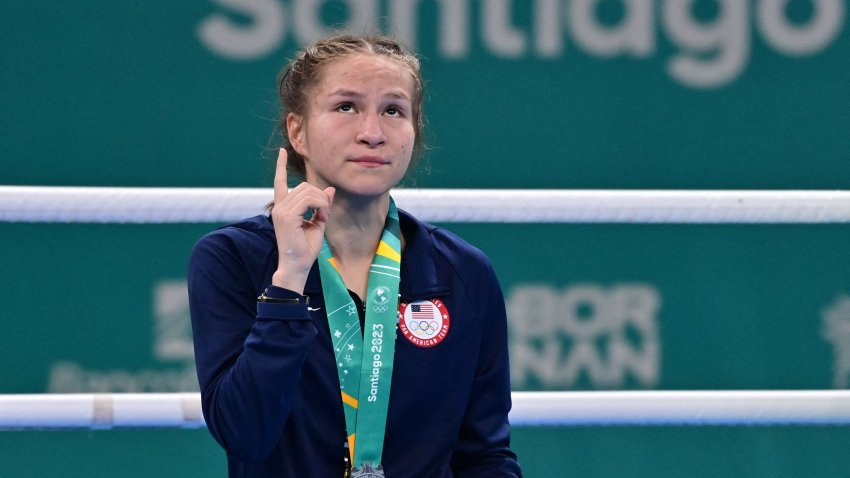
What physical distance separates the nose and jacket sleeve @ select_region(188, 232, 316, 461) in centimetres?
21

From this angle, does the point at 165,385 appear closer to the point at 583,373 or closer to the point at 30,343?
the point at 30,343

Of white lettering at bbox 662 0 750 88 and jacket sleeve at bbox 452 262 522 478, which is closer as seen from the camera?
jacket sleeve at bbox 452 262 522 478

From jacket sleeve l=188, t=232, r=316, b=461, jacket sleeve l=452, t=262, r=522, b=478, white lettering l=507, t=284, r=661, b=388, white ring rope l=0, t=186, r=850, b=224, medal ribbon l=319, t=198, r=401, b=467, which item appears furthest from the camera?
white lettering l=507, t=284, r=661, b=388

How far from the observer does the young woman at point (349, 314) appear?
1.25m

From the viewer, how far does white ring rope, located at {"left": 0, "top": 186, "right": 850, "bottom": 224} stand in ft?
6.14

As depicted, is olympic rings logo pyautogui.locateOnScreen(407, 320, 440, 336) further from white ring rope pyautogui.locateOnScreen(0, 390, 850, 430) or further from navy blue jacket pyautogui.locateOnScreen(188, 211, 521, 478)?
white ring rope pyautogui.locateOnScreen(0, 390, 850, 430)

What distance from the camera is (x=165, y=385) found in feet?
7.17

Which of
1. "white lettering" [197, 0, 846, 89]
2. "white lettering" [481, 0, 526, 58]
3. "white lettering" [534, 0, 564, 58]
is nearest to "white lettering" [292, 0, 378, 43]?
"white lettering" [197, 0, 846, 89]

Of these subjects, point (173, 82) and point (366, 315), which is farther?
point (173, 82)

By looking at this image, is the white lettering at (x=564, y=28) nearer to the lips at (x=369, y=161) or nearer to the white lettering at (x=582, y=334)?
the white lettering at (x=582, y=334)

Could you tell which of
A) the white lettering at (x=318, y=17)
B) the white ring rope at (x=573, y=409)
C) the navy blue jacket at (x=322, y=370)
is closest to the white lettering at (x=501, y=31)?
the white lettering at (x=318, y=17)


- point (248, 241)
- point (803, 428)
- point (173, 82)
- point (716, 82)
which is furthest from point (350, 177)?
point (803, 428)

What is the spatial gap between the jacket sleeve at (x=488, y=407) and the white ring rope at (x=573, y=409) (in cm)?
50

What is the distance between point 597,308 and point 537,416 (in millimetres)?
417
